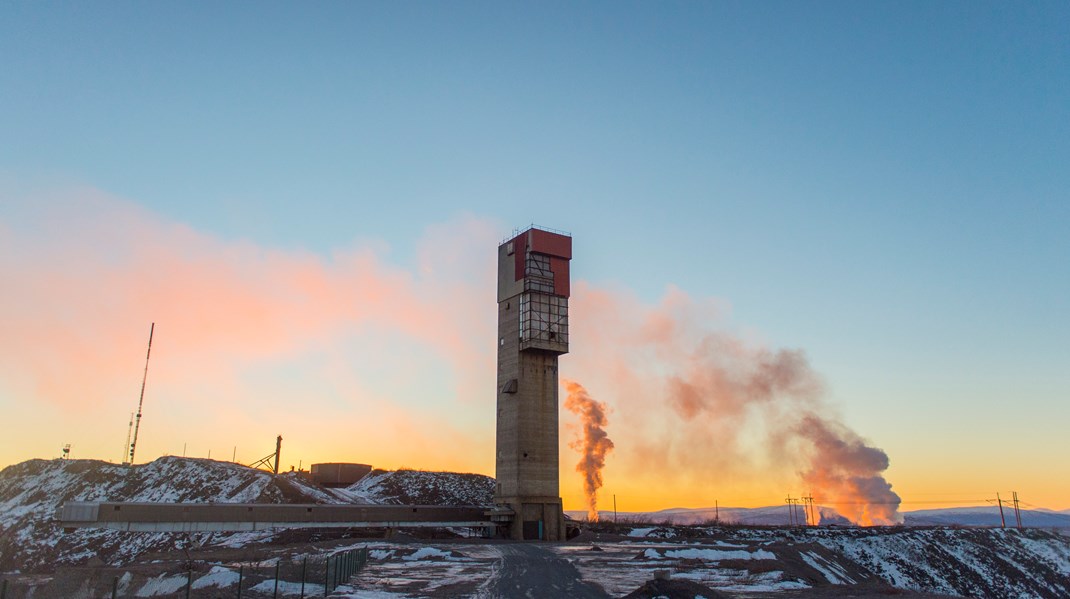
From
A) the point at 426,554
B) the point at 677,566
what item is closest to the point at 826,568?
the point at 677,566

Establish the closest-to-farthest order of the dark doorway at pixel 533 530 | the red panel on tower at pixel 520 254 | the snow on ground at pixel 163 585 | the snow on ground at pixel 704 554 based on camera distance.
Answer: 1. the snow on ground at pixel 163 585
2. the snow on ground at pixel 704 554
3. the dark doorway at pixel 533 530
4. the red panel on tower at pixel 520 254

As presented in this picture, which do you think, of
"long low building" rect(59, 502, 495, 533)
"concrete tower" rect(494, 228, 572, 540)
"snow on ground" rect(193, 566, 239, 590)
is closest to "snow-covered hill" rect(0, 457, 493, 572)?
"long low building" rect(59, 502, 495, 533)

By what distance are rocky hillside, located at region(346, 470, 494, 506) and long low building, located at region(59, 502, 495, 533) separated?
1181 inches

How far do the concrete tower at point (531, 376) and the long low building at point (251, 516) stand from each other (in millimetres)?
4956

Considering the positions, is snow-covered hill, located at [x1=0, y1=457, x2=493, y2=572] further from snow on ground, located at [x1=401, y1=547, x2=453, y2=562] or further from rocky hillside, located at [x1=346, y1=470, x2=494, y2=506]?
snow on ground, located at [x1=401, y1=547, x2=453, y2=562]

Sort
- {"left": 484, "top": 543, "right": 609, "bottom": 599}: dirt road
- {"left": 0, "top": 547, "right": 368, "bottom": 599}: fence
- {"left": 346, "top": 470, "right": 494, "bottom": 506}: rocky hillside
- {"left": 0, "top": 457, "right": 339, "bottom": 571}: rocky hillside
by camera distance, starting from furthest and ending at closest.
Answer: {"left": 346, "top": 470, "right": 494, "bottom": 506}: rocky hillside
{"left": 0, "top": 457, "right": 339, "bottom": 571}: rocky hillside
{"left": 484, "top": 543, "right": 609, "bottom": 599}: dirt road
{"left": 0, "top": 547, "right": 368, "bottom": 599}: fence

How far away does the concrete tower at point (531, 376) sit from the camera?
73.1 meters

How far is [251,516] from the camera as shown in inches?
2571

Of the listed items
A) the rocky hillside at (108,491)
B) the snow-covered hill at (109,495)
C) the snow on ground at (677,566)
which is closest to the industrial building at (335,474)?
the snow-covered hill at (109,495)

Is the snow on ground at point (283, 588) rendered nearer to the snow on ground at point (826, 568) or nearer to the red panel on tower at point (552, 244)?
the snow on ground at point (826, 568)

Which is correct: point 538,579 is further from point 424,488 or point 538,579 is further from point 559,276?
point 424,488

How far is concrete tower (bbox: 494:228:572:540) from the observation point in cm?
7306

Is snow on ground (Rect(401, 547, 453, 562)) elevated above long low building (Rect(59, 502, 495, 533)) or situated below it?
below

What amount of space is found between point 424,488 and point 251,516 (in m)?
47.9
